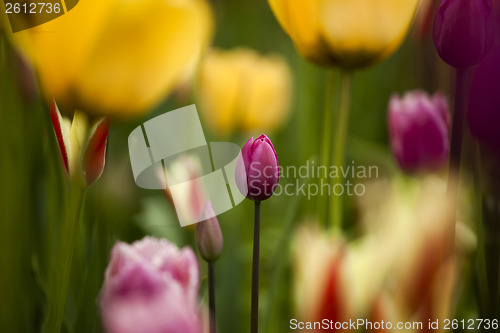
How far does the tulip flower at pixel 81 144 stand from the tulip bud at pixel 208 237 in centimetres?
5

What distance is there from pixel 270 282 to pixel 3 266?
0.41ft

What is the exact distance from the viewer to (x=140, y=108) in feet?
0.85

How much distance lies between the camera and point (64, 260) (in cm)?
27

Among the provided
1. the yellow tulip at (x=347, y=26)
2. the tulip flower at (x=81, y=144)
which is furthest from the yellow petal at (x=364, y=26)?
the tulip flower at (x=81, y=144)

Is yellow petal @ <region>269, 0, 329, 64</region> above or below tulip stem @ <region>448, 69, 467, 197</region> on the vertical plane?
above

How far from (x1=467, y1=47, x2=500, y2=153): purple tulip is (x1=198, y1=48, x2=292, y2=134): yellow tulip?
0.11 metres

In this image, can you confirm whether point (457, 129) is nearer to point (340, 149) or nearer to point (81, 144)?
point (340, 149)

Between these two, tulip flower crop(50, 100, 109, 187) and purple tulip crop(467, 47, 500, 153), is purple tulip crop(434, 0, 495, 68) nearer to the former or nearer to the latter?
purple tulip crop(467, 47, 500, 153)

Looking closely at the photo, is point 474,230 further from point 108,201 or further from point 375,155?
point 108,201

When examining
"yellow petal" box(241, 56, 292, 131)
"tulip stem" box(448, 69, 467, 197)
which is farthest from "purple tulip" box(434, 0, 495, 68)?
"yellow petal" box(241, 56, 292, 131)

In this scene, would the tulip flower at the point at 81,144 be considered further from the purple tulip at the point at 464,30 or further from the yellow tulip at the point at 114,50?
the purple tulip at the point at 464,30

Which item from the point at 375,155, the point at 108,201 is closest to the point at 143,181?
the point at 108,201

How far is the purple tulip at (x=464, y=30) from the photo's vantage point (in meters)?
0.25

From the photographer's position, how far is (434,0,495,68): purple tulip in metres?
0.25
